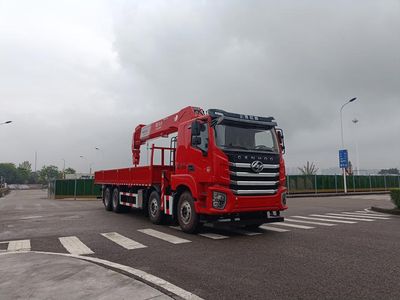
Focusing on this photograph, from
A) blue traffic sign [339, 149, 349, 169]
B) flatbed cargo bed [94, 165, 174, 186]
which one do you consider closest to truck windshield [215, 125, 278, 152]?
flatbed cargo bed [94, 165, 174, 186]

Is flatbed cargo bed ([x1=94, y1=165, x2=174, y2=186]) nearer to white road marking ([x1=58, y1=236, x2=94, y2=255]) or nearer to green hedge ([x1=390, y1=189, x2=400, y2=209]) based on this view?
white road marking ([x1=58, y1=236, x2=94, y2=255])

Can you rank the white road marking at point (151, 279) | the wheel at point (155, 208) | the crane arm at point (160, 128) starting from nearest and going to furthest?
1. the white road marking at point (151, 279)
2. the crane arm at point (160, 128)
3. the wheel at point (155, 208)

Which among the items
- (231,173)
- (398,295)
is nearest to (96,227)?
(231,173)

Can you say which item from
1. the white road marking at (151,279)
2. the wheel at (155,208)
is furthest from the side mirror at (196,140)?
the white road marking at (151,279)

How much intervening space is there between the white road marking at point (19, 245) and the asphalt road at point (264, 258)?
141mm

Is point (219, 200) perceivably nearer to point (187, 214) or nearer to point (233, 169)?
point (233, 169)

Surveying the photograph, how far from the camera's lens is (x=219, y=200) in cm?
837

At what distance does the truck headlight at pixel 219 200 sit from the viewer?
8.35 meters

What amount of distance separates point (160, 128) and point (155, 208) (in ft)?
10.3

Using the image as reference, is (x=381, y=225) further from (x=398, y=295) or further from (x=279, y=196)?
(x=398, y=295)

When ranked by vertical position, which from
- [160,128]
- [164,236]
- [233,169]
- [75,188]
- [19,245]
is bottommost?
[19,245]

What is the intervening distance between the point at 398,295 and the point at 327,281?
2.95 ft

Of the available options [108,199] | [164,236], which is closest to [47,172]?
[108,199]

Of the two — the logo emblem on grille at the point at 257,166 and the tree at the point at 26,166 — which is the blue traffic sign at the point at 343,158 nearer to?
the logo emblem on grille at the point at 257,166
